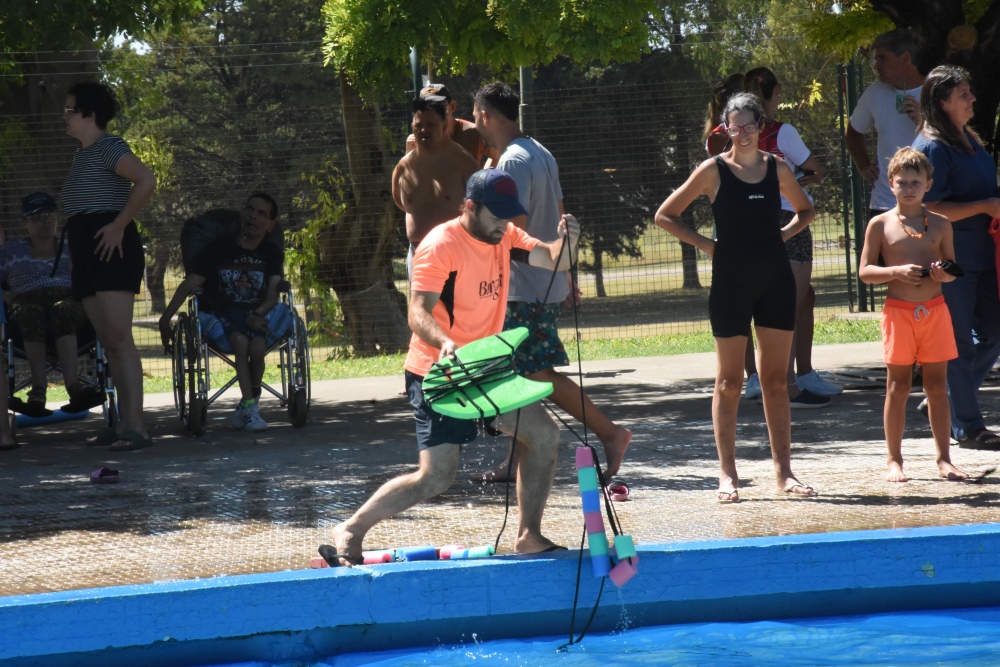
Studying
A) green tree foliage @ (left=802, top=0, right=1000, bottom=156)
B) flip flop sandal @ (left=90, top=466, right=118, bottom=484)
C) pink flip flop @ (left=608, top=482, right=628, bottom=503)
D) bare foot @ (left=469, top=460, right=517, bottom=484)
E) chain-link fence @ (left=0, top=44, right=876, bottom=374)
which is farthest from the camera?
chain-link fence @ (left=0, top=44, right=876, bottom=374)

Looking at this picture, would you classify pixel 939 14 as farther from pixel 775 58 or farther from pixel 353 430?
pixel 775 58

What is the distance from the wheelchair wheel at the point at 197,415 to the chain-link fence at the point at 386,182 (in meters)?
Answer: 4.94

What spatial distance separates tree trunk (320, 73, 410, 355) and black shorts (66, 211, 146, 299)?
7.23m

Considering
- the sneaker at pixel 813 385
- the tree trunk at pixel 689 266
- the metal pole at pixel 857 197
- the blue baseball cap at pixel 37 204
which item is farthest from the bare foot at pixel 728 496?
the tree trunk at pixel 689 266

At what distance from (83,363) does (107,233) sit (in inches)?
81.8

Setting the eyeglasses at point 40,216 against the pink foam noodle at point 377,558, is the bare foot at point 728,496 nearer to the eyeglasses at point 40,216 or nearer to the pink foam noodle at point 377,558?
the pink foam noodle at point 377,558

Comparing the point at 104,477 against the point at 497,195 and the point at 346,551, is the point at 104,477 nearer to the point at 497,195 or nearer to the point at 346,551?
the point at 346,551

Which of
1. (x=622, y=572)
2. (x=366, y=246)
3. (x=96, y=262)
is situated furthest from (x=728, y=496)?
(x=366, y=246)

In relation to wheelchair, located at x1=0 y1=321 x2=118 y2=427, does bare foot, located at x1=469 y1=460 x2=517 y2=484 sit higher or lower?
lower

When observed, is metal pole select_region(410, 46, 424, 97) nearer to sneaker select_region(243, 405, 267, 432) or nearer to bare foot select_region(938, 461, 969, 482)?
sneaker select_region(243, 405, 267, 432)

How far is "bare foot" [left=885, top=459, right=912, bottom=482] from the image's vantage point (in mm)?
5785

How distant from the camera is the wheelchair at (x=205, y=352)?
820cm

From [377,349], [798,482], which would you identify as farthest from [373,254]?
[798,482]

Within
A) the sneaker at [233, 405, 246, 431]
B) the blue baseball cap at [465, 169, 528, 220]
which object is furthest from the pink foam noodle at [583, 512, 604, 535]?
the sneaker at [233, 405, 246, 431]
